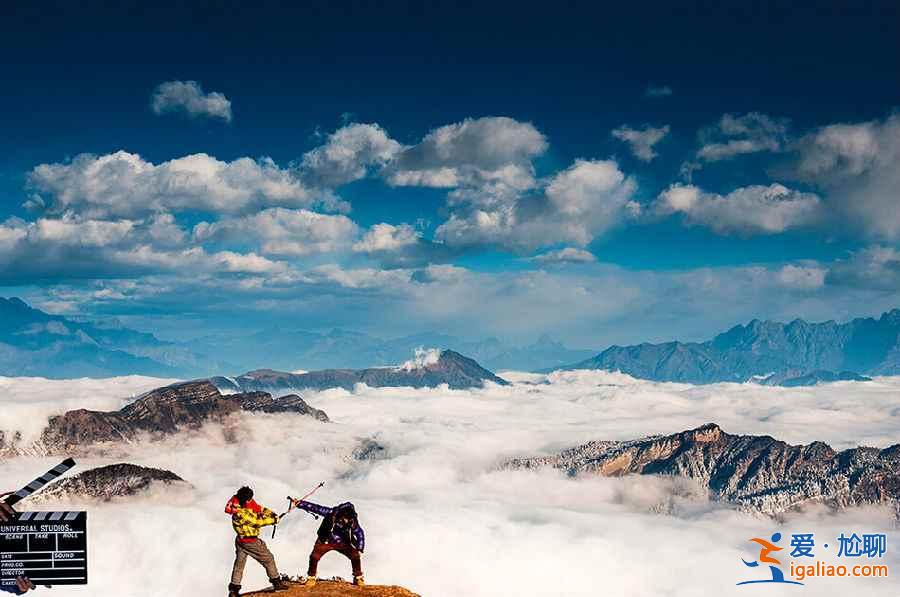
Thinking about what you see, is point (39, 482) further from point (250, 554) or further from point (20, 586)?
point (250, 554)

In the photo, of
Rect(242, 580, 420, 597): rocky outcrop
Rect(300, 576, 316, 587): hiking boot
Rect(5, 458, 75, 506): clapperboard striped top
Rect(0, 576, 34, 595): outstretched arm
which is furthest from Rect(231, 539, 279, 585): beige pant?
Rect(5, 458, 75, 506): clapperboard striped top

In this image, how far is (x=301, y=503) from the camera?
120ft

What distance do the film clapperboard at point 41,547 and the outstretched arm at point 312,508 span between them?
9.80 metres

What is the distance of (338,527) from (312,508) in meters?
3.00

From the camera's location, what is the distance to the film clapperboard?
1180 inches

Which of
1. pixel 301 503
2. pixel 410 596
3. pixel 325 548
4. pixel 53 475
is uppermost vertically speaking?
pixel 53 475

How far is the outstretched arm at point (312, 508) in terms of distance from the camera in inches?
1435

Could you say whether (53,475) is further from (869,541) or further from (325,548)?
(869,541)

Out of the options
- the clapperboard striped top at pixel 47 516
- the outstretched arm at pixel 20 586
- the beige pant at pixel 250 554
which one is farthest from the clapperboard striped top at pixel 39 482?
the beige pant at pixel 250 554

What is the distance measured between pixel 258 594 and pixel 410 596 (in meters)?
8.07

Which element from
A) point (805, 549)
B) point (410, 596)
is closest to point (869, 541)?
point (805, 549)

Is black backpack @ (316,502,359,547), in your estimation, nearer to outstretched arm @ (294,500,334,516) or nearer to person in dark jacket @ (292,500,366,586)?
person in dark jacket @ (292,500,366,586)

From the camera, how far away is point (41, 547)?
3009 cm

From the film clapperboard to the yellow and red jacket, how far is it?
7385 millimetres
